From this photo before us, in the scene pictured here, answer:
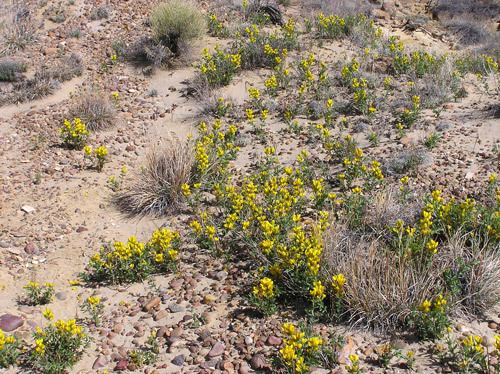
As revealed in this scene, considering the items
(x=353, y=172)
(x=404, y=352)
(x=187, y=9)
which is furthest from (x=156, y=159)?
(x=187, y=9)

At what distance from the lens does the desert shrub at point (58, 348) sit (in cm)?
394

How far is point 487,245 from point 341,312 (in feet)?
4.53

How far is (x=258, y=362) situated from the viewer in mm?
3900

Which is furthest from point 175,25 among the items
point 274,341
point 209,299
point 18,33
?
point 274,341

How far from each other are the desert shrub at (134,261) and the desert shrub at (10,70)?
5.20 m

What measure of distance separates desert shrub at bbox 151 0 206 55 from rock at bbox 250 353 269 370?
6627 millimetres

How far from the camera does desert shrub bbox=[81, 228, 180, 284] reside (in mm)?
4898

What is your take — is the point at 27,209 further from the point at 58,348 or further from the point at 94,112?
the point at 58,348

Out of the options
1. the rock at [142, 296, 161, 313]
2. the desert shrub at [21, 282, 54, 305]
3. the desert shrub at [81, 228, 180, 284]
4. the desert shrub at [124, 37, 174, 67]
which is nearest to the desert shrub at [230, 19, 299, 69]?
the desert shrub at [124, 37, 174, 67]

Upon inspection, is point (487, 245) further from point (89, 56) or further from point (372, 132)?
point (89, 56)

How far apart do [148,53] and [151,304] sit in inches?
226

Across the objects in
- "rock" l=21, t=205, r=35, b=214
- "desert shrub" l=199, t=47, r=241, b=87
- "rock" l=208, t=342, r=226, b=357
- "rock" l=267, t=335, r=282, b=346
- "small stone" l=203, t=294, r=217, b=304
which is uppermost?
"desert shrub" l=199, t=47, r=241, b=87

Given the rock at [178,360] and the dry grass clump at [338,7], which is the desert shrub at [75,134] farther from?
the dry grass clump at [338,7]

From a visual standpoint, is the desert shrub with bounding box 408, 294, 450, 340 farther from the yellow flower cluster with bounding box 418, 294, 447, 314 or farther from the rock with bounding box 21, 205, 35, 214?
the rock with bounding box 21, 205, 35, 214
